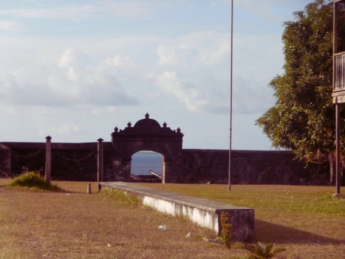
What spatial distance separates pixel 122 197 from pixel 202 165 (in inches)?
619

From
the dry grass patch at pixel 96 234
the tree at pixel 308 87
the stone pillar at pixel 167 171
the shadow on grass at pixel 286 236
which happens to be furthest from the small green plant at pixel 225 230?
the stone pillar at pixel 167 171

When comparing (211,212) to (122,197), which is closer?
(211,212)

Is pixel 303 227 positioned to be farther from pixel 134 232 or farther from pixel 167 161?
pixel 167 161

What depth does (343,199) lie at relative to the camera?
58.3 feet

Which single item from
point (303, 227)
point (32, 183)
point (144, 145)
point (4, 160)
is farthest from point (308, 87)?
point (4, 160)

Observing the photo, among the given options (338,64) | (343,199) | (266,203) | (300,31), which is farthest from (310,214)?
(300,31)

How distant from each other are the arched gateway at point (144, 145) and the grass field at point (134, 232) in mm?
17023

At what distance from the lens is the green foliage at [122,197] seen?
15806 millimetres

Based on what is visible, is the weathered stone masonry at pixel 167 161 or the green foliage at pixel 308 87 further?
the weathered stone masonry at pixel 167 161

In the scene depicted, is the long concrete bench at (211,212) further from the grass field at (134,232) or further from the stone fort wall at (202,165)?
the stone fort wall at (202,165)

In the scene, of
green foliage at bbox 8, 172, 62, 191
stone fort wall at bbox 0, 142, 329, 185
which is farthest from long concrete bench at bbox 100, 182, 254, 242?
stone fort wall at bbox 0, 142, 329, 185

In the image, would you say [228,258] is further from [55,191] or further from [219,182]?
[219,182]

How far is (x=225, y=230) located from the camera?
912cm

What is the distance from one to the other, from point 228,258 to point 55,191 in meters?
13.6
